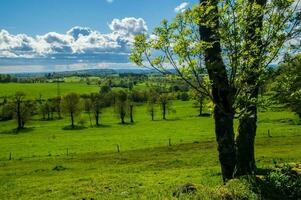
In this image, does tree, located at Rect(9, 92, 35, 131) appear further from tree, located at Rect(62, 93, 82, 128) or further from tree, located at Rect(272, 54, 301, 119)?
tree, located at Rect(272, 54, 301, 119)

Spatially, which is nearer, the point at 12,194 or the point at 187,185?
the point at 187,185

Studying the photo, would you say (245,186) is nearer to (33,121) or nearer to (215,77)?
(215,77)

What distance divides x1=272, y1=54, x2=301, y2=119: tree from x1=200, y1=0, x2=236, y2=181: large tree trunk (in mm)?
1619

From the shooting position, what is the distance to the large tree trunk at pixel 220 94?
554 inches

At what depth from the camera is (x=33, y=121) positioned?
163500 mm

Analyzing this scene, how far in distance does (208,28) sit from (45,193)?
16.8m

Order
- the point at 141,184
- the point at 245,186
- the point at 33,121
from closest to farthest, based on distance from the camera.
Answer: the point at 245,186
the point at 141,184
the point at 33,121

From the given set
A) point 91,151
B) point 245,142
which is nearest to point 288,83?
point 245,142

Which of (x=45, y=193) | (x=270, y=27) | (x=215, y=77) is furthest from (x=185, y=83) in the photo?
(x=45, y=193)

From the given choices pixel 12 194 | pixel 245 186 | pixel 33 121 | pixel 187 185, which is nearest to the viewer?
pixel 245 186

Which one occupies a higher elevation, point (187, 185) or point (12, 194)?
point (187, 185)

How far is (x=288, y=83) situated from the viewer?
565 inches

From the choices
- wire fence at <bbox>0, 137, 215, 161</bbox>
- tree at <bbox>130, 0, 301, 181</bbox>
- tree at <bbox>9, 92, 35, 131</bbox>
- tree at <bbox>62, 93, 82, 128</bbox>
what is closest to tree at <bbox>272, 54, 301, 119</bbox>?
tree at <bbox>130, 0, 301, 181</bbox>

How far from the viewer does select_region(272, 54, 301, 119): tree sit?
14.3m
